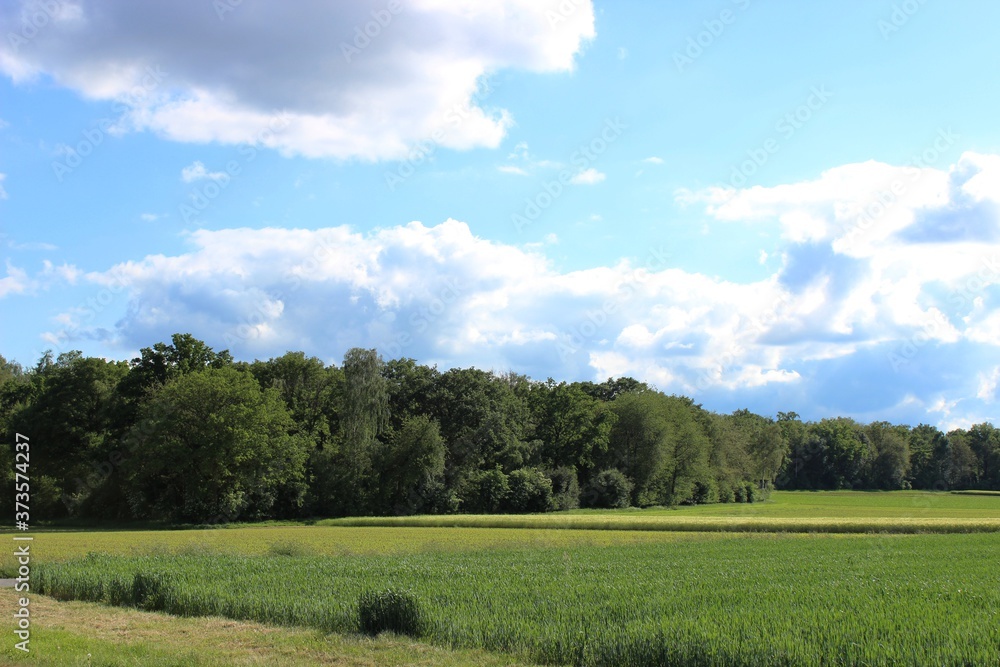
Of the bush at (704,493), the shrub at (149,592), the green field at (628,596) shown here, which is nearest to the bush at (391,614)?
the green field at (628,596)

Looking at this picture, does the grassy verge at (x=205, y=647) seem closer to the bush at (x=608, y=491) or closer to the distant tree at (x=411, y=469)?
the distant tree at (x=411, y=469)

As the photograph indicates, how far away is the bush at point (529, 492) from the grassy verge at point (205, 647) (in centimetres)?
6504

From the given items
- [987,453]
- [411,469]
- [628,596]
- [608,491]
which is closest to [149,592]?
Answer: [628,596]

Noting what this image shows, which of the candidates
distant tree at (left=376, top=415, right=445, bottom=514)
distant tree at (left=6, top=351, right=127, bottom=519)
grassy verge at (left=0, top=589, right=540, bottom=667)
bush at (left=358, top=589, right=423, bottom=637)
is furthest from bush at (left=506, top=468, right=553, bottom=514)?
bush at (left=358, top=589, right=423, bottom=637)

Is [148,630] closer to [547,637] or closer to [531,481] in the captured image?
[547,637]

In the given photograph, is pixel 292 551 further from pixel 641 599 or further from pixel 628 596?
pixel 641 599

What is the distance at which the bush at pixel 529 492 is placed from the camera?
80.6 meters

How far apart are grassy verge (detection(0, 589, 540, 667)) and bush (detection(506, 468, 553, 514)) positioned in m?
65.0

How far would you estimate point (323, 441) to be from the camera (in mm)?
80062

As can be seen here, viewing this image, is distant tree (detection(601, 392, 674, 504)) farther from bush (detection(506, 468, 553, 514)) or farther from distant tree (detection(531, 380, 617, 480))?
bush (detection(506, 468, 553, 514))

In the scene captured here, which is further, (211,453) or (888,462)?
(888,462)

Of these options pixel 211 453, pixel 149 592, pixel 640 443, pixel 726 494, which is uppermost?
pixel 640 443

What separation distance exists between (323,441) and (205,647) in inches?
2680

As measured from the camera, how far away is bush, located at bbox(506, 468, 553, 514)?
265 ft
